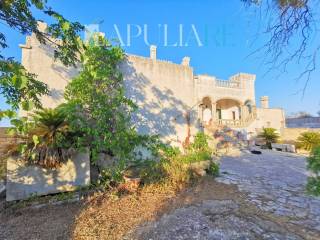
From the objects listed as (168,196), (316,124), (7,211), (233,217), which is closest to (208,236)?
(233,217)

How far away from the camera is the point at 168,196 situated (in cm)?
480

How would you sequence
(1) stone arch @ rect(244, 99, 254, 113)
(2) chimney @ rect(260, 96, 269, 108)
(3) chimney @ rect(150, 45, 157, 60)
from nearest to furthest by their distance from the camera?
1. (3) chimney @ rect(150, 45, 157, 60)
2. (1) stone arch @ rect(244, 99, 254, 113)
3. (2) chimney @ rect(260, 96, 269, 108)

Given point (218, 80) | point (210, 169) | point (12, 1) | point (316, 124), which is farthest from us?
point (316, 124)

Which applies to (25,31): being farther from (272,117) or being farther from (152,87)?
(272,117)

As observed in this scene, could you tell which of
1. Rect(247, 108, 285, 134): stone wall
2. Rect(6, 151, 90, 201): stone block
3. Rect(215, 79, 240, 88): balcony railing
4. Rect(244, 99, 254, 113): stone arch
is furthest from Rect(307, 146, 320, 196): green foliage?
Rect(247, 108, 285, 134): stone wall

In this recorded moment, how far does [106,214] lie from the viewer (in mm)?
3992

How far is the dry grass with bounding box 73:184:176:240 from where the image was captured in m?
3.39

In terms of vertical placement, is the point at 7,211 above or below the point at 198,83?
below

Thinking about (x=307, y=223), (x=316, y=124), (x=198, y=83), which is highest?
(x=198, y=83)

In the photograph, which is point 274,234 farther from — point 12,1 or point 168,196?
point 12,1

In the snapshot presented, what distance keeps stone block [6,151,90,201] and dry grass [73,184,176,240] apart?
2.41 feet

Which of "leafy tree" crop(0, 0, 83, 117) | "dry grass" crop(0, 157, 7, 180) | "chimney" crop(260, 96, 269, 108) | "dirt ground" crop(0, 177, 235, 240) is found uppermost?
"chimney" crop(260, 96, 269, 108)

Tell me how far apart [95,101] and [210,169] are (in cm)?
399

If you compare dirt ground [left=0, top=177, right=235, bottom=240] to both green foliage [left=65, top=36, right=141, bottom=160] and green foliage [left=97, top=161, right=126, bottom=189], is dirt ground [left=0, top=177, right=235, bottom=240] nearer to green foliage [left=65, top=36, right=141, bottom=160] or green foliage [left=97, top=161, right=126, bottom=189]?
green foliage [left=97, top=161, right=126, bottom=189]
